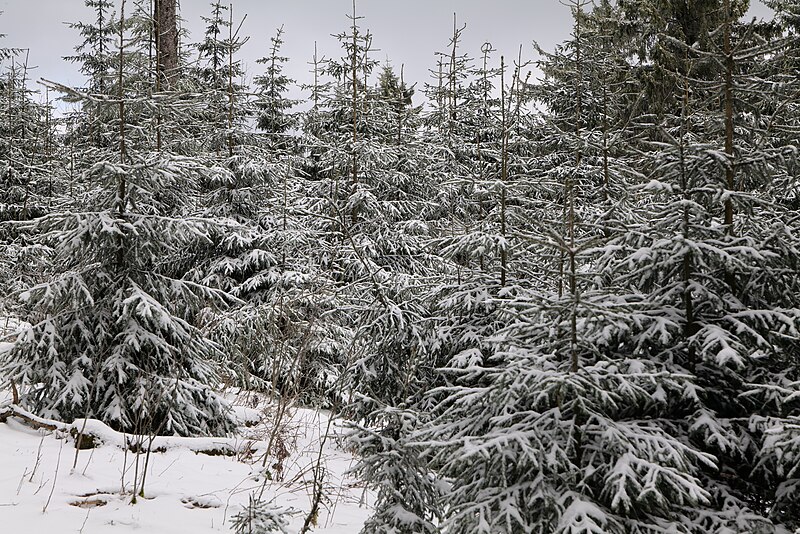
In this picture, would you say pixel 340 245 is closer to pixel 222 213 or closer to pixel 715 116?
pixel 222 213

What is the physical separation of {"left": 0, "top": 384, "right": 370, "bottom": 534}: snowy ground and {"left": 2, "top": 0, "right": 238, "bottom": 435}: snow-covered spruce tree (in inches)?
18.5

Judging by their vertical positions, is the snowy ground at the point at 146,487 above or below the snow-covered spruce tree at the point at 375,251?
below

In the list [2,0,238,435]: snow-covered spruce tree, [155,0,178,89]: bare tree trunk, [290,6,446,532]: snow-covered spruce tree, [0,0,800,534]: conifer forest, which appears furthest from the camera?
[155,0,178,89]: bare tree trunk

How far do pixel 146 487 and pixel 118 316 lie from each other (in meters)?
2.23

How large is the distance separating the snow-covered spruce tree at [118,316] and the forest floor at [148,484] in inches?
16.4

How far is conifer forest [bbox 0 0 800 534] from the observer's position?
308cm

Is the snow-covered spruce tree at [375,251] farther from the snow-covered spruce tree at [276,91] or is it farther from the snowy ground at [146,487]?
the snow-covered spruce tree at [276,91]

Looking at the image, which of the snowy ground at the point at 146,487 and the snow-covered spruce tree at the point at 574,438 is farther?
the snowy ground at the point at 146,487

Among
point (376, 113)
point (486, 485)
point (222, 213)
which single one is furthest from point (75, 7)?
point (486, 485)

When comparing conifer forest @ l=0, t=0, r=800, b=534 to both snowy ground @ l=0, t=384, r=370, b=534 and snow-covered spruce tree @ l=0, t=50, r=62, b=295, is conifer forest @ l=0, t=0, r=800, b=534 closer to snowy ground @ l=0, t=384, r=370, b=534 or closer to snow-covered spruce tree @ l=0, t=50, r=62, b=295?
snowy ground @ l=0, t=384, r=370, b=534

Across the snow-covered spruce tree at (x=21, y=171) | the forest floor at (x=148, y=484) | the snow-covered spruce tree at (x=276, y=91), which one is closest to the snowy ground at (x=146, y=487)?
the forest floor at (x=148, y=484)

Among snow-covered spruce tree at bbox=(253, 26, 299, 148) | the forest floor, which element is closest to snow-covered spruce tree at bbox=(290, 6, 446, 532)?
the forest floor

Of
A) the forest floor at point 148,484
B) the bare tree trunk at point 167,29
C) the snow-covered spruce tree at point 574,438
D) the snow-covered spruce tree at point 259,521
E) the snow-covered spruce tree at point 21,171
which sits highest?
the bare tree trunk at point 167,29

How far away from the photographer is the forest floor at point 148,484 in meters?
4.17
